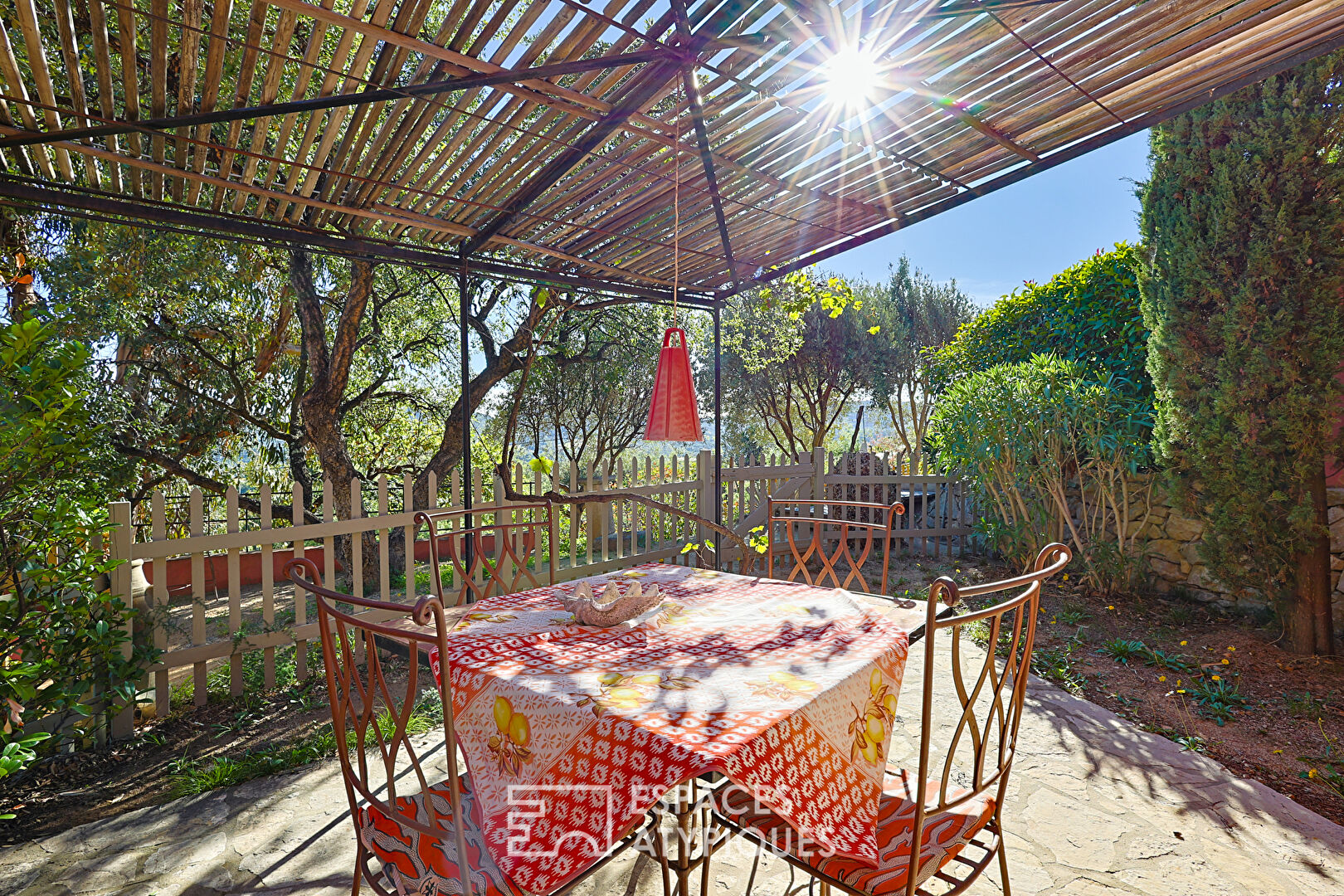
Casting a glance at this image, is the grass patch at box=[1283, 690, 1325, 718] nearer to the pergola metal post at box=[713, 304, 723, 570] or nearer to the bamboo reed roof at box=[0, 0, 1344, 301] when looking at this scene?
the bamboo reed roof at box=[0, 0, 1344, 301]

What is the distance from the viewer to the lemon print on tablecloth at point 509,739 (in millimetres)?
1195

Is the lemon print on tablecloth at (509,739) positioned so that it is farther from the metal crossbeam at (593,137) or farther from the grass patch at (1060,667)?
the grass patch at (1060,667)

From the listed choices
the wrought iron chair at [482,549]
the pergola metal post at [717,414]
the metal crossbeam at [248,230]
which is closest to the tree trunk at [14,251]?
the metal crossbeam at [248,230]

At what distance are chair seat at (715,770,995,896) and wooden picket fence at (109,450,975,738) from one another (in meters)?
1.78

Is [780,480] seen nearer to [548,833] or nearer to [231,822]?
[231,822]

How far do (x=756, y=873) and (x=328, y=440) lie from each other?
5.01 meters

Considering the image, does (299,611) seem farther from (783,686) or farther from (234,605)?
(783,686)

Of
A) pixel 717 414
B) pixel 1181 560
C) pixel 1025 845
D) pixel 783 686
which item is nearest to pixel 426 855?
pixel 783 686

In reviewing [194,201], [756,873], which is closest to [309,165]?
[194,201]

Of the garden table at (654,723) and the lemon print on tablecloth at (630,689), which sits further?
the lemon print on tablecloth at (630,689)

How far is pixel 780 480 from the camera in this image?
617 centimetres

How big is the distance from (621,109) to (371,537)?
683 cm

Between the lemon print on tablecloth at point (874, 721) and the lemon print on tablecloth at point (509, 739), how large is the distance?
614mm

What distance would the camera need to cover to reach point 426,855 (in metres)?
1.21
